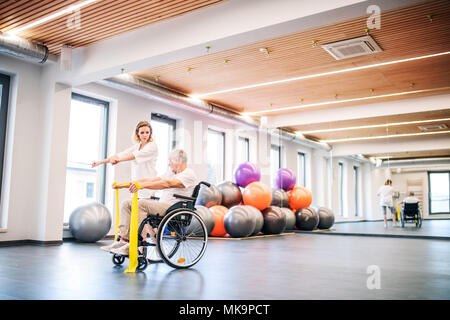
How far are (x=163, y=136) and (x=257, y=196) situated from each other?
2.51 m

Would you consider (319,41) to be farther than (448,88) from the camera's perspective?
No

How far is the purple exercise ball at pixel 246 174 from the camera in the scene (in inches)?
323

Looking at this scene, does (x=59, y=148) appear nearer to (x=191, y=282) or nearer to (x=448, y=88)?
(x=191, y=282)

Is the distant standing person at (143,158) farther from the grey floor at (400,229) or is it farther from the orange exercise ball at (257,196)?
the grey floor at (400,229)

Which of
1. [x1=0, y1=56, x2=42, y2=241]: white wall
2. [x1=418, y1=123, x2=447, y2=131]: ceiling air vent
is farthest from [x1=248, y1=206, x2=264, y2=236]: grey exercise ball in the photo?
[x1=418, y1=123, x2=447, y2=131]: ceiling air vent

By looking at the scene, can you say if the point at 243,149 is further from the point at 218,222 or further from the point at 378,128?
the point at 218,222

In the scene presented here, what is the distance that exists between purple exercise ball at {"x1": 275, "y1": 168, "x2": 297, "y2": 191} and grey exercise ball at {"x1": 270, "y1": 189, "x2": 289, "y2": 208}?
385mm

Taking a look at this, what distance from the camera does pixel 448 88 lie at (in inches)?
294

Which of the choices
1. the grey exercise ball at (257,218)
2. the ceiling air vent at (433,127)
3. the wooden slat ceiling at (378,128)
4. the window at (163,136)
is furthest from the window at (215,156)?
the ceiling air vent at (433,127)

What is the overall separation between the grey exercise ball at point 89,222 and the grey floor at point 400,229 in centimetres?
504

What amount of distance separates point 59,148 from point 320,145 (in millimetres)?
6113

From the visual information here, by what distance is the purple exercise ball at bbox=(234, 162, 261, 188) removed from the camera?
26.9 ft
